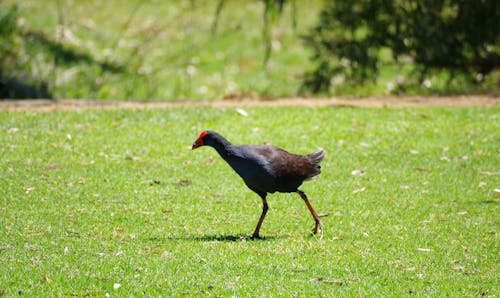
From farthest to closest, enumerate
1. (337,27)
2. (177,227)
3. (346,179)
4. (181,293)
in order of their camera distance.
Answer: (337,27) < (346,179) < (177,227) < (181,293)

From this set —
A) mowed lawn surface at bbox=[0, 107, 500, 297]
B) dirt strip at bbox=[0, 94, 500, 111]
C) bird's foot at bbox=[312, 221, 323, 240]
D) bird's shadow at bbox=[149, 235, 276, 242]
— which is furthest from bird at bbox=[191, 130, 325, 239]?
dirt strip at bbox=[0, 94, 500, 111]

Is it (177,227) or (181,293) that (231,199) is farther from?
(181,293)

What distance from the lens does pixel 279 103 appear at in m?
17.2

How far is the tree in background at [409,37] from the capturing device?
1925 cm

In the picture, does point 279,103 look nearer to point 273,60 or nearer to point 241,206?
point 241,206

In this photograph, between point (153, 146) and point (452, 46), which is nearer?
point (153, 146)

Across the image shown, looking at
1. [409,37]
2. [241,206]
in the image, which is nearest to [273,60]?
[409,37]

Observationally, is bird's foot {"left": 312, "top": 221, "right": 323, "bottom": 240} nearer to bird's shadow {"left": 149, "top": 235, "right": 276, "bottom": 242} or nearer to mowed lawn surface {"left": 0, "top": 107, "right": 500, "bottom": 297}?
mowed lawn surface {"left": 0, "top": 107, "right": 500, "bottom": 297}

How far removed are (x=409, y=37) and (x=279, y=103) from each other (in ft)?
14.1

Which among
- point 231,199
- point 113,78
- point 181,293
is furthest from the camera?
point 113,78

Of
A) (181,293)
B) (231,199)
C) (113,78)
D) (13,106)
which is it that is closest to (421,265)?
(181,293)

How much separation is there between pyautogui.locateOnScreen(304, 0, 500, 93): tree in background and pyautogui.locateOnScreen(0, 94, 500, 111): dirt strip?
1922 mm

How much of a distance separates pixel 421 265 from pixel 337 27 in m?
11.8

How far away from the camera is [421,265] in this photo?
28.2ft
